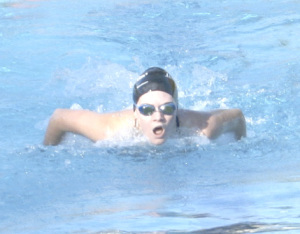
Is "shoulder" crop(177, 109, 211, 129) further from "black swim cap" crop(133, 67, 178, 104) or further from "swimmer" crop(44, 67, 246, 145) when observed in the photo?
"black swim cap" crop(133, 67, 178, 104)

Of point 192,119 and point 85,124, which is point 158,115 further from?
point 85,124

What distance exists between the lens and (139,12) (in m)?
9.72

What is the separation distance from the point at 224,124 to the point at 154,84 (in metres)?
0.70

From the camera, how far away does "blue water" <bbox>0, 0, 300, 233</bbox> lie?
3475 millimetres

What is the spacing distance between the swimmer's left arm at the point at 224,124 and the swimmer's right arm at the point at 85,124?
60 centimetres

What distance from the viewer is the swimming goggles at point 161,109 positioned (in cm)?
477

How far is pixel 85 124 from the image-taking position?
5184 millimetres

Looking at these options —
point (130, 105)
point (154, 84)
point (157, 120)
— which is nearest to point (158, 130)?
point (157, 120)

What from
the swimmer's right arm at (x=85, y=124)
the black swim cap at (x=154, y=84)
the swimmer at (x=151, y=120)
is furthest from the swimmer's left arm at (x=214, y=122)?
the swimmer's right arm at (x=85, y=124)

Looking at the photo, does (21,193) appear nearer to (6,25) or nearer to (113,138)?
(113,138)

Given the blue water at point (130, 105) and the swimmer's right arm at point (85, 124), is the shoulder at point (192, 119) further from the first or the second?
the swimmer's right arm at point (85, 124)

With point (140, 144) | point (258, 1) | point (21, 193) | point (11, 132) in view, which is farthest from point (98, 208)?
point (258, 1)

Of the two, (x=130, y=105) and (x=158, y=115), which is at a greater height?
(x=130, y=105)

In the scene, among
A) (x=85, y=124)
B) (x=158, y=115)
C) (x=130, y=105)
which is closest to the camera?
(x=158, y=115)
